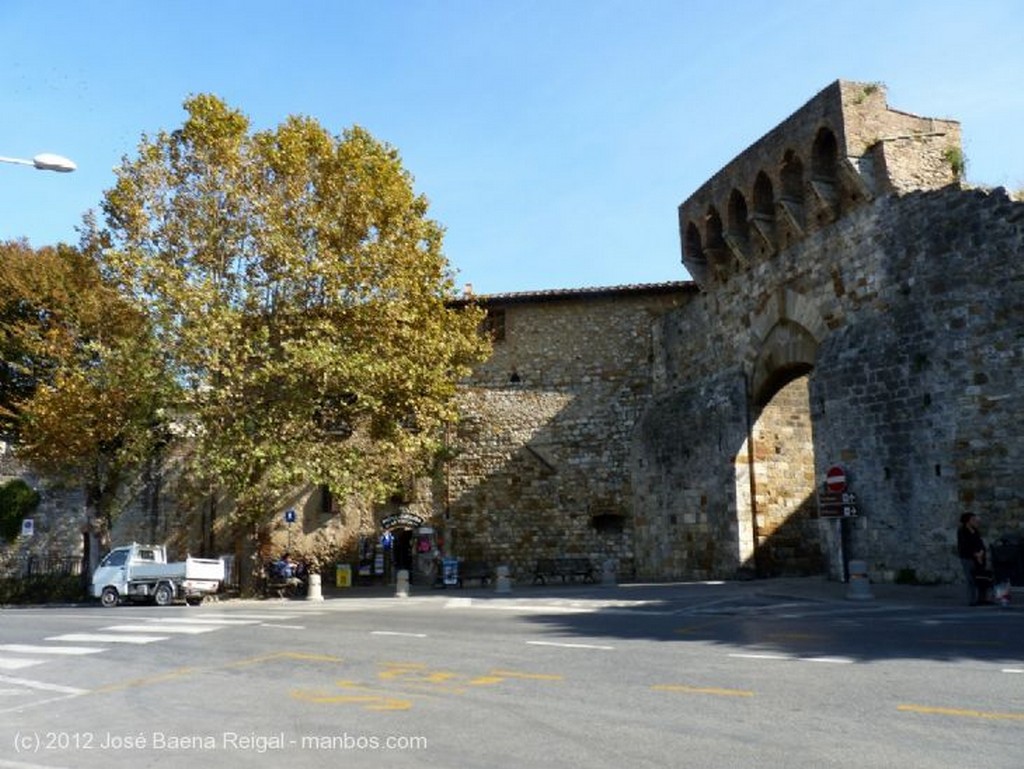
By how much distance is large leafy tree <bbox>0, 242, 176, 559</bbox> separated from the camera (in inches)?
843

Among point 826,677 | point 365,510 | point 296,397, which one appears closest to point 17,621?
point 296,397

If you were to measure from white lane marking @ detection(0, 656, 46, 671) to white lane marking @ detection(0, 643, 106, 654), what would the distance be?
0.55m

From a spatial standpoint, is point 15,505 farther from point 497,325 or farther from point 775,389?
point 775,389

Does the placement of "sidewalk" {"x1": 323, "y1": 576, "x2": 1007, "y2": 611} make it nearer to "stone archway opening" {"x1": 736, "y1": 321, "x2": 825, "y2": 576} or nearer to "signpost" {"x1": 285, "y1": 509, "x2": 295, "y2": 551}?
"stone archway opening" {"x1": 736, "y1": 321, "x2": 825, "y2": 576}

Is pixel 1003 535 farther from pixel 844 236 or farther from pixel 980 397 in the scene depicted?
pixel 844 236

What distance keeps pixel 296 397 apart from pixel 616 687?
14807 mm

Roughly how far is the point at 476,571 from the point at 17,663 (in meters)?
17.0

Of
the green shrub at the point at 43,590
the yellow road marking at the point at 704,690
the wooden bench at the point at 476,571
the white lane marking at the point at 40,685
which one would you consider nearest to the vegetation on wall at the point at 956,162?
the yellow road marking at the point at 704,690

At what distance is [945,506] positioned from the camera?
15.1 metres

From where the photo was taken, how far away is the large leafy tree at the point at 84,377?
2141cm

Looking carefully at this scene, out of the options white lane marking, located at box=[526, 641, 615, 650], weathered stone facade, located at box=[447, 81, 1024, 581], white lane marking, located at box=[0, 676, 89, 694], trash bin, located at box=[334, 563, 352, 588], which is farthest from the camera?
trash bin, located at box=[334, 563, 352, 588]

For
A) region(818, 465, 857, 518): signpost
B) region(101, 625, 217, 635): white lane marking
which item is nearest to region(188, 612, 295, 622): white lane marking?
region(101, 625, 217, 635): white lane marking

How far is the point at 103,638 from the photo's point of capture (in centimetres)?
1241

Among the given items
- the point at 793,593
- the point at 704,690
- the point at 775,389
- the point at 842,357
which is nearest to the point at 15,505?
the point at 775,389
